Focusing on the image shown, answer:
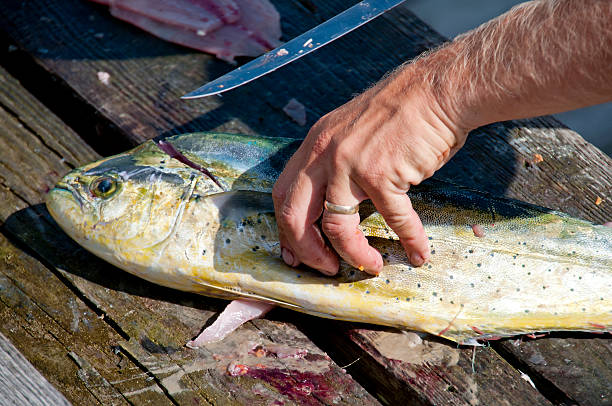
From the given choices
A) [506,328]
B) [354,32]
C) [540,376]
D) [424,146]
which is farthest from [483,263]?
[354,32]

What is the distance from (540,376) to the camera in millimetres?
2400

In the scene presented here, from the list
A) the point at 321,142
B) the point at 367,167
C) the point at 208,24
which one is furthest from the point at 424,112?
the point at 208,24

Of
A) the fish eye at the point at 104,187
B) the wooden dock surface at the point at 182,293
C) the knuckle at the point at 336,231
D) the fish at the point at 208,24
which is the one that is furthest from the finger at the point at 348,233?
the fish at the point at 208,24

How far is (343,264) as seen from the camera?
2.38 m

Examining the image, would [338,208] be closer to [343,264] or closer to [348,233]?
[348,233]

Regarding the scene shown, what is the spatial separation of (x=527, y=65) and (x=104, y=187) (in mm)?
1678

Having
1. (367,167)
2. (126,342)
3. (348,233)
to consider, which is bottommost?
(126,342)

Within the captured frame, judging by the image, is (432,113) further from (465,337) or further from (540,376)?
(540,376)

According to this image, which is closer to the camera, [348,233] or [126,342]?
[348,233]

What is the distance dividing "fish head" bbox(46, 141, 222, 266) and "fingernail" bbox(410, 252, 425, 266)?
839mm

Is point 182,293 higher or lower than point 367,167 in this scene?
lower

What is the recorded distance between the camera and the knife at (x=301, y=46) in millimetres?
2834

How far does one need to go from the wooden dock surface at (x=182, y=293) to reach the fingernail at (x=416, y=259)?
1.14 ft

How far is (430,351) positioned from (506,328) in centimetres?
30
